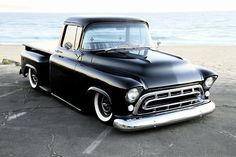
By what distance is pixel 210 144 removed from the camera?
5.08 meters

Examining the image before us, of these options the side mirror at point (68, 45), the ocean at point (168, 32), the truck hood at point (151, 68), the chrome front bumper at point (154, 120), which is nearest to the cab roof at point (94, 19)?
the side mirror at point (68, 45)

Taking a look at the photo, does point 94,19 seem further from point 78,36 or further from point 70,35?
point 70,35

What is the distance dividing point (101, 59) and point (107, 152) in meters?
1.75

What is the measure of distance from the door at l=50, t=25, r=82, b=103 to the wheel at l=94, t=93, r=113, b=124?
0.58 meters

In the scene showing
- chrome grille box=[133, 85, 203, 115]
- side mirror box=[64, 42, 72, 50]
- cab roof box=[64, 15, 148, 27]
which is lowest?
chrome grille box=[133, 85, 203, 115]

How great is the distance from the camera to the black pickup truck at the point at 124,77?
5.33m

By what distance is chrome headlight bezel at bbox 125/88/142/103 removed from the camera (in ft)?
17.2

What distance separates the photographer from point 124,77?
18.0 ft

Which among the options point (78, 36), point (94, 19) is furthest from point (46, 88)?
Answer: point (94, 19)

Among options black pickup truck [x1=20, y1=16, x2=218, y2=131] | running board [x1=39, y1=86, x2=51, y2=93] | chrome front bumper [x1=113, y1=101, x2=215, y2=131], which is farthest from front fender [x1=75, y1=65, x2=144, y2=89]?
running board [x1=39, y1=86, x2=51, y2=93]

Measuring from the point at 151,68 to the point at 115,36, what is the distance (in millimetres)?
1263

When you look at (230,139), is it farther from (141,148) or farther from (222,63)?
(222,63)

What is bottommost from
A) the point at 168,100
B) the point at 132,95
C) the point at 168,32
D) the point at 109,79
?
the point at 168,32

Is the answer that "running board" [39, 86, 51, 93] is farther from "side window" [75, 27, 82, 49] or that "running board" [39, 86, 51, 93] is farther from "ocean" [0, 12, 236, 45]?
"ocean" [0, 12, 236, 45]
